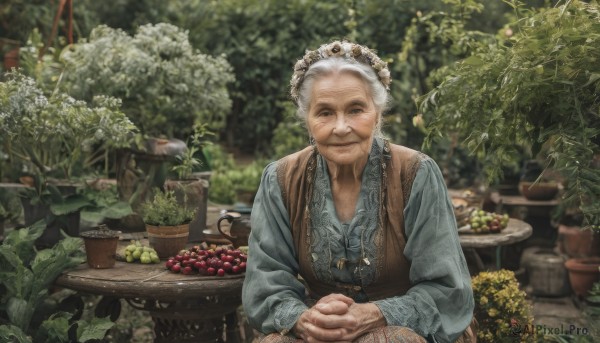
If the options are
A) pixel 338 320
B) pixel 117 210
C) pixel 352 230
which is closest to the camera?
pixel 338 320

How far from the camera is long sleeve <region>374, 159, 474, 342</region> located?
9.20 feet

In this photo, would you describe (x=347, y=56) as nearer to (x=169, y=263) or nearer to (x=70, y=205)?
(x=169, y=263)

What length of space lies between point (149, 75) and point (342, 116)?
7.66 feet

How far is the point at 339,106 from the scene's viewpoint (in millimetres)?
2881

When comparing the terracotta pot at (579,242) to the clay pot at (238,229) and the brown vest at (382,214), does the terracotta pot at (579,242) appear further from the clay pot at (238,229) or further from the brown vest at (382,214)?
the brown vest at (382,214)

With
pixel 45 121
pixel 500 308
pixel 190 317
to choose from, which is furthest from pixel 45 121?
pixel 500 308

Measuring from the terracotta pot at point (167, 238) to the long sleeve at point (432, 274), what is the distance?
1283 mm

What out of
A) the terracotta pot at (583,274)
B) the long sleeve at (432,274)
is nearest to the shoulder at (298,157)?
the long sleeve at (432,274)

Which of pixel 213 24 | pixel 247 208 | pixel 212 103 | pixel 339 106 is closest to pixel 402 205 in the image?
pixel 339 106

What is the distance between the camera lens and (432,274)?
284cm

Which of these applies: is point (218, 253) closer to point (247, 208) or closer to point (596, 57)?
A: point (247, 208)

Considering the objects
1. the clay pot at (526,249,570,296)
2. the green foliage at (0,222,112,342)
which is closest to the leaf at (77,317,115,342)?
the green foliage at (0,222,112,342)

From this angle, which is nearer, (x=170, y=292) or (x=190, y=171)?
(x=170, y=292)

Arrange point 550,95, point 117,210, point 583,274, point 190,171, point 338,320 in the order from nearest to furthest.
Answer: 1. point 338,320
2. point 550,95
3. point 117,210
4. point 190,171
5. point 583,274
